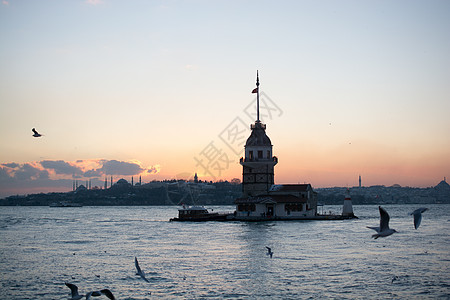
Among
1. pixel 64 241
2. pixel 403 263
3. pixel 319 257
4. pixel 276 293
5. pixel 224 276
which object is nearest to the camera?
pixel 276 293

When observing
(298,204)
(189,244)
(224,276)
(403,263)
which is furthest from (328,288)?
(298,204)

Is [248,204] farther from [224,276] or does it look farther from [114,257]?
[224,276]

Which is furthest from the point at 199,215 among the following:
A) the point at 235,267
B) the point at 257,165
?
the point at 235,267

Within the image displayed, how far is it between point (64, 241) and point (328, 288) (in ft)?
122

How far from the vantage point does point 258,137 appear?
94188 mm

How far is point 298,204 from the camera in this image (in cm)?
8538

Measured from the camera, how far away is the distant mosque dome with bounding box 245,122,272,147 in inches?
3690

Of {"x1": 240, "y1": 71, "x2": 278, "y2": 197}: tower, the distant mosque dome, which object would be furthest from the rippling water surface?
the distant mosque dome

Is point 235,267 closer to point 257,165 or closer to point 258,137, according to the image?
point 257,165

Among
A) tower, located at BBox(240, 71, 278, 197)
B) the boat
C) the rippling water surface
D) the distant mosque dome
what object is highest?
the distant mosque dome

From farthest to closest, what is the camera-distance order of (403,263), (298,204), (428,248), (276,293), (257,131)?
(257,131) → (298,204) → (428,248) → (403,263) → (276,293)

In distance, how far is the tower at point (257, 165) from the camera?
91.6 meters

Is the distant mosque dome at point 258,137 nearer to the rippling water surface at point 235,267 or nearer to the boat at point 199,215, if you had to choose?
the boat at point 199,215

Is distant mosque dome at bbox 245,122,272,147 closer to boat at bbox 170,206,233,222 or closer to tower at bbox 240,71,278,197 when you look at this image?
tower at bbox 240,71,278,197
